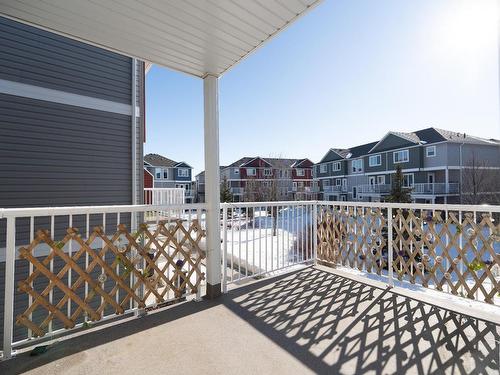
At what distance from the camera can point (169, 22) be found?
2.07m

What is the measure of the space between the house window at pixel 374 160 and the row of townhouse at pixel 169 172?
1878 centimetres

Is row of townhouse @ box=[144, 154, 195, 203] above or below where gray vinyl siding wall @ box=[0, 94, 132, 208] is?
above

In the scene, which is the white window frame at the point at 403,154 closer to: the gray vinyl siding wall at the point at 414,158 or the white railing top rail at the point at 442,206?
the gray vinyl siding wall at the point at 414,158

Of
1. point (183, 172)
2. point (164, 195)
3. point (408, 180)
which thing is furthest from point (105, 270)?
point (183, 172)

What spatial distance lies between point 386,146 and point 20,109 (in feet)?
75.9

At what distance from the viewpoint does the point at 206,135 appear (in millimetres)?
2811

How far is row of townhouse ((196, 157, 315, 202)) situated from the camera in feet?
69.2

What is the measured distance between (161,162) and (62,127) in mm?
25956

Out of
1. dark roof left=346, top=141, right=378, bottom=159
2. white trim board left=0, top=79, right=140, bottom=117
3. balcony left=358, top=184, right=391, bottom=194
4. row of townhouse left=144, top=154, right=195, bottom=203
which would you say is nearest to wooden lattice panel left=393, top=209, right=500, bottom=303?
white trim board left=0, top=79, right=140, bottom=117

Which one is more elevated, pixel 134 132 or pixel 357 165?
pixel 357 165

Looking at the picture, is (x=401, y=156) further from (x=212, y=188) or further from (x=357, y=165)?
(x=212, y=188)

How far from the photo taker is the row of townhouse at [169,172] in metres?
29.3

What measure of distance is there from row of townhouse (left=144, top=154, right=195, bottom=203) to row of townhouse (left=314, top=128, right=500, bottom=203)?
1832 cm

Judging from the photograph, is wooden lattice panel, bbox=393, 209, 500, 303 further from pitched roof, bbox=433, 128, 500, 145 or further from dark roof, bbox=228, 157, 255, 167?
dark roof, bbox=228, 157, 255, 167
